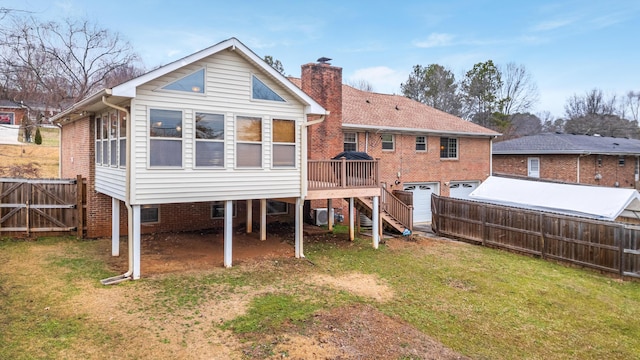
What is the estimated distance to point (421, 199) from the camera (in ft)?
67.1

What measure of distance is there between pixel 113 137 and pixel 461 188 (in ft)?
57.5

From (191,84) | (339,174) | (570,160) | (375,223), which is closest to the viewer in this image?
(191,84)

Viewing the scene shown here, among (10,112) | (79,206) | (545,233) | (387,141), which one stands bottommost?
(545,233)

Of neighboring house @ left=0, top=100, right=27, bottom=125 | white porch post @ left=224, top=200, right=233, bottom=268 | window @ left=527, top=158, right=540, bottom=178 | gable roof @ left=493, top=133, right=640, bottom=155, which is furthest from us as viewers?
neighboring house @ left=0, top=100, right=27, bottom=125

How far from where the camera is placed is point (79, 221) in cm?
1293

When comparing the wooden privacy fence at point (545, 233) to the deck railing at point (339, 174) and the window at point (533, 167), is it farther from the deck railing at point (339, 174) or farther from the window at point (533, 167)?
the window at point (533, 167)

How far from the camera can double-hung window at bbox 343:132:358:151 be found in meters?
17.8

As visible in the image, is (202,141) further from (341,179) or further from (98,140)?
(341,179)

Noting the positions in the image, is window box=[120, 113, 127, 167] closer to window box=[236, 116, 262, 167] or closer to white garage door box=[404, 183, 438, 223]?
window box=[236, 116, 262, 167]

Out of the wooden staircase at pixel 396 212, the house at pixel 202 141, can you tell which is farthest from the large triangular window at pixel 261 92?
the wooden staircase at pixel 396 212

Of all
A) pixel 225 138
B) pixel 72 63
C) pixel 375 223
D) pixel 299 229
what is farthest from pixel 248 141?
pixel 72 63

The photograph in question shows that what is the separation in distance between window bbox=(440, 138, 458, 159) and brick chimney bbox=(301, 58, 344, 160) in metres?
6.89

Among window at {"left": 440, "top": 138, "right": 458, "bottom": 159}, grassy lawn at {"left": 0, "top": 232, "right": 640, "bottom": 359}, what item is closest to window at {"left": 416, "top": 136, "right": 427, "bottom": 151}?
window at {"left": 440, "top": 138, "right": 458, "bottom": 159}

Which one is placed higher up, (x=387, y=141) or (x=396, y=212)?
(x=387, y=141)
